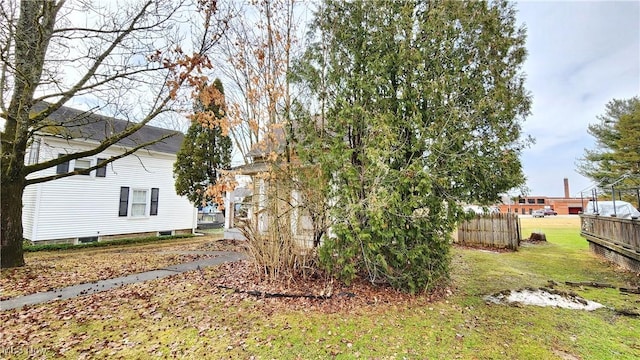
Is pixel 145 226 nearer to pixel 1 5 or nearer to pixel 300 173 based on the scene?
pixel 1 5

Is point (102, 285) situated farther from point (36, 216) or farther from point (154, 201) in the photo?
point (154, 201)

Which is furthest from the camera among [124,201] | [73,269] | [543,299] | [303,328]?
[124,201]

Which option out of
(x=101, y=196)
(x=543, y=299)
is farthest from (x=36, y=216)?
(x=543, y=299)

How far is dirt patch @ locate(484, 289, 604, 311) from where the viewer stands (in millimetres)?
5289

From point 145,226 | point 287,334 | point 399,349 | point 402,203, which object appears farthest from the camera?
point 145,226

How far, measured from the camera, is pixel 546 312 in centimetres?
495

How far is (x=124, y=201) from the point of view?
1467cm

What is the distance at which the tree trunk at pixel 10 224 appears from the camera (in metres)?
7.46

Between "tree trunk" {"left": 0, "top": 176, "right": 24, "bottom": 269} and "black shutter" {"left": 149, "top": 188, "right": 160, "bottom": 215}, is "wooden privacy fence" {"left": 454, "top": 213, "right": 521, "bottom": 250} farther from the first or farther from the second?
"black shutter" {"left": 149, "top": 188, "right": 160, "bottom": 215}

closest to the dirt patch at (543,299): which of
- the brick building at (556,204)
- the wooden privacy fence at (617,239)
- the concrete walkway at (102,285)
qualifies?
the wooden privacy fence at (617,239)

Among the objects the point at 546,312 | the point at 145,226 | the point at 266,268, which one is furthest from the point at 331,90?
the point at 145,226

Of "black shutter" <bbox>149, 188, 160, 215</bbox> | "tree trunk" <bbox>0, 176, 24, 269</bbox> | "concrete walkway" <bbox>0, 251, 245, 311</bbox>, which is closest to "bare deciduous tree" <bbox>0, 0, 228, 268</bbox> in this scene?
"tree trunk" <bbox>0, 176, 24, 269</bbox>

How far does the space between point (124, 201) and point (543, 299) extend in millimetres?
17573

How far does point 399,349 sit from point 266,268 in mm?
3436
